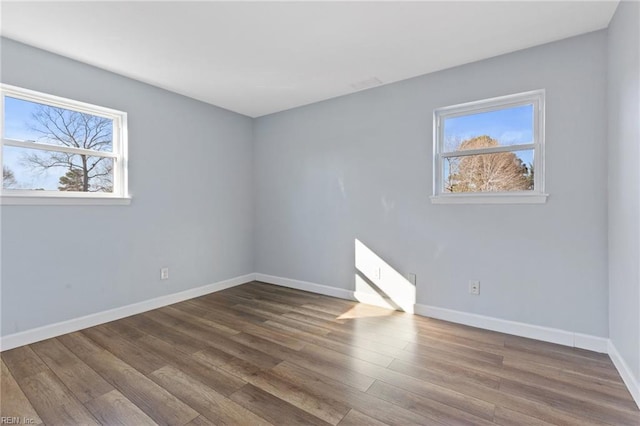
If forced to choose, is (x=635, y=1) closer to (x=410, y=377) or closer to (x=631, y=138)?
(x=631, y=138)

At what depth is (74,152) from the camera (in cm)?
279

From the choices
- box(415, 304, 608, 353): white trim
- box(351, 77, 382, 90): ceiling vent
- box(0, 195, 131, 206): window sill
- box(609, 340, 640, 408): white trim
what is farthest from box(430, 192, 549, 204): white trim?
box(0, 195, 131, 206): window sill

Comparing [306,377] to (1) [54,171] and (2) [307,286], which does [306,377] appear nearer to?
(2) [307,286]

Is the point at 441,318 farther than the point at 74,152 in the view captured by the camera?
Yes

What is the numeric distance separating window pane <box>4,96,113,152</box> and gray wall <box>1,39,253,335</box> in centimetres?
18

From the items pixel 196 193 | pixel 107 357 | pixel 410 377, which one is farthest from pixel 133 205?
pixel 410 377

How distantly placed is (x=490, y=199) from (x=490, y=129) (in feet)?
2.18

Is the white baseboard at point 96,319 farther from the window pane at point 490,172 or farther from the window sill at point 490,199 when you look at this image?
the window pane at point 490,172

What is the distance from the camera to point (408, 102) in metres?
3.15

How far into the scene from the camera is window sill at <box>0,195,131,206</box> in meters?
2.38

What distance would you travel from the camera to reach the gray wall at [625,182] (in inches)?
68.4

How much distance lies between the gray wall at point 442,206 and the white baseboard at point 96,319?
1.08m

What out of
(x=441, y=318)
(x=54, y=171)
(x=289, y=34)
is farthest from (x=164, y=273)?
(x=441, y=318)

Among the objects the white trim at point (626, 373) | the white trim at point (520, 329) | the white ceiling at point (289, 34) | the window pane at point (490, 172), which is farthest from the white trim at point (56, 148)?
the white trim at point (626, 373)
